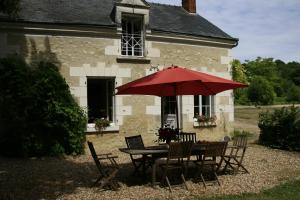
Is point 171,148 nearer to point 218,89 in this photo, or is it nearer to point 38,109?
point 218,89

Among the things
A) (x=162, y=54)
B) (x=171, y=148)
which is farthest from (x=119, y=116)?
(x=171, y=148)

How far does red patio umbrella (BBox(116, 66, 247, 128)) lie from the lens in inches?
294

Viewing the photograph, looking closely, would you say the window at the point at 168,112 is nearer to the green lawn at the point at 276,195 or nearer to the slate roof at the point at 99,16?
the slate roof at the point at 99,16

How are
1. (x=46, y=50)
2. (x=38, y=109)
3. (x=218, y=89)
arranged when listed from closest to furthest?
(x=218, y=89)
(x=38, y=109)
(x=46, y=50)

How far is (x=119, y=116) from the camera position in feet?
44.3

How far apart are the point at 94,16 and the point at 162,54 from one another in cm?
262

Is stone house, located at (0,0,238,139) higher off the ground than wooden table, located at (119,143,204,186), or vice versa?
stone house, located at (0,0,238,139)

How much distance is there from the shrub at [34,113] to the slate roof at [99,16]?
1757 millimetres

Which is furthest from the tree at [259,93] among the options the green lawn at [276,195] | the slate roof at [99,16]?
the green lawn at [276,195]

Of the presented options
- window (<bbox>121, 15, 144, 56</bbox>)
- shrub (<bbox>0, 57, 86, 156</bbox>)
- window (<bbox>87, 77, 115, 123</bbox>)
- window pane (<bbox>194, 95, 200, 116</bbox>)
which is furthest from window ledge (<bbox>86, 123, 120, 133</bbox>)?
window pane (<bbox>194, 95, 200, 116</bbox>)

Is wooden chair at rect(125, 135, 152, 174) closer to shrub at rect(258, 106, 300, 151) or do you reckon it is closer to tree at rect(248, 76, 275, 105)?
shrub at rect(258, 106, 300, 151)

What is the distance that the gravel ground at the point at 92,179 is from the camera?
7.24 metres

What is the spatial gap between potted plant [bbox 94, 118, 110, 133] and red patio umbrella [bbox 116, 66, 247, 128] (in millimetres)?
4384

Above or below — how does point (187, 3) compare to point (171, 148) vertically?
above
